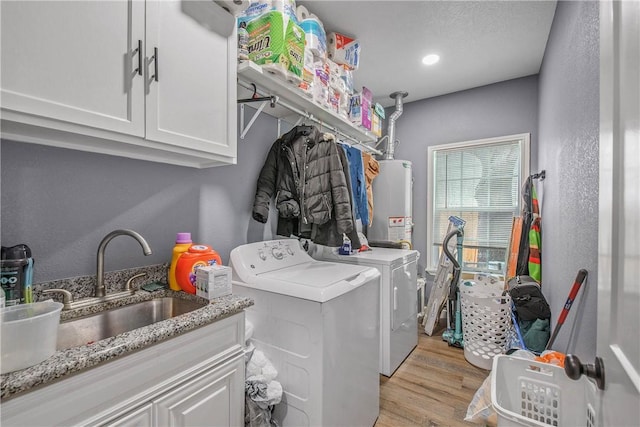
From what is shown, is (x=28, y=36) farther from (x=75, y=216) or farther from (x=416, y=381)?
(x=416, y=381)

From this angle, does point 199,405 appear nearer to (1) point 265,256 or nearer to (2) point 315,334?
(2) point 315,334

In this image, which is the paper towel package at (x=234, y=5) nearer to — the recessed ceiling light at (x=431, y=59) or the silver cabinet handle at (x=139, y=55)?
the silver cabinet handle at (x=139, y=55)

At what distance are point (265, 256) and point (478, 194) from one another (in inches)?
108

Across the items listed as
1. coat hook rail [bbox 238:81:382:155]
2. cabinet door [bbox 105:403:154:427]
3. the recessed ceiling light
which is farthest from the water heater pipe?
cabinet door [bbox 105:403:154:427]

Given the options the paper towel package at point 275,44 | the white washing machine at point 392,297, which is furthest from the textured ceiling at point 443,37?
the white washing machine at point 392,297

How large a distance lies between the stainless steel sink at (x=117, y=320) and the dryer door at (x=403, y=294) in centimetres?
157

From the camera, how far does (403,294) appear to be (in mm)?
2451

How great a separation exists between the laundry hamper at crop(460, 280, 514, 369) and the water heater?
0.86 meters

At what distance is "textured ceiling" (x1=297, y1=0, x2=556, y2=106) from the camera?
78.0 inches

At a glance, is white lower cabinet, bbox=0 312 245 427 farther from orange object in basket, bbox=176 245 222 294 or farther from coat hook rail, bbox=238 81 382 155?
coat hook rail, bbox=238 81 382 155

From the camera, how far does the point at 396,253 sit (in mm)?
2561

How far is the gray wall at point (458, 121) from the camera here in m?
3.02

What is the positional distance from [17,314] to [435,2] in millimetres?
2602

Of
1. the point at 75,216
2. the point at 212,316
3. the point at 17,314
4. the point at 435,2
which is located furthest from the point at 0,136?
the point at 435,2
